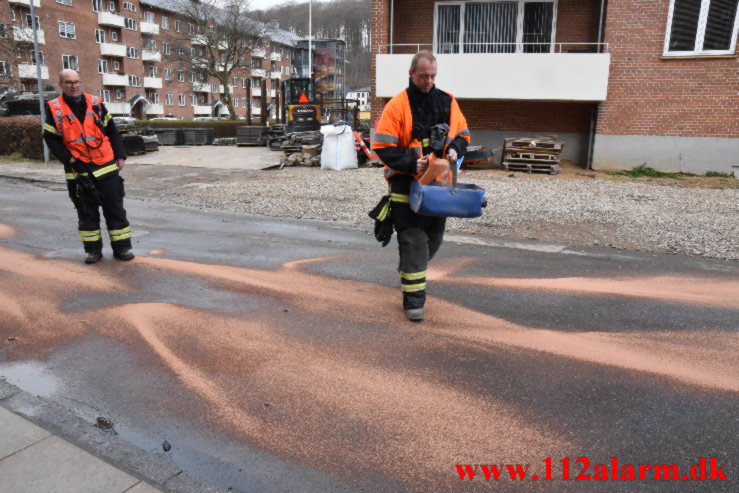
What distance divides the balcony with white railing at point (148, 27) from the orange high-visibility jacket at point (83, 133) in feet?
219

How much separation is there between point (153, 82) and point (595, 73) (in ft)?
201

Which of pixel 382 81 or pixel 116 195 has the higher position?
pixel 382 81

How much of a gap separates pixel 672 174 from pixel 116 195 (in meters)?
14.4

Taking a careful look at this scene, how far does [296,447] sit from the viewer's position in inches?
108

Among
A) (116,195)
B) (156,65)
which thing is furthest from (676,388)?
(156,65)

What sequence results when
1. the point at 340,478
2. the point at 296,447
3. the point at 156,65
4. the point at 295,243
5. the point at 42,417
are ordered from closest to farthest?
the point at 340,478 → the point at 296,447 → the point at 42,417 → the point at 295,243 → the point at 156,65

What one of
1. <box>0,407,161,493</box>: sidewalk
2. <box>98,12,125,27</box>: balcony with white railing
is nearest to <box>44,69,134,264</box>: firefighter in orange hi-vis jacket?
<box>0,407,161,493</box>: sidewalk

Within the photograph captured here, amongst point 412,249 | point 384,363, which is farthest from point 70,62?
point 384,363

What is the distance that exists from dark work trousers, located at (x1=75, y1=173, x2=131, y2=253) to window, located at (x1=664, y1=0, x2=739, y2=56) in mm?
14659

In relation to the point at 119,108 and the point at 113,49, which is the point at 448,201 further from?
the point at 113,49

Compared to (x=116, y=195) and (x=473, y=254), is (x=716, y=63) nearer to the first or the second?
(x=473, y=254)

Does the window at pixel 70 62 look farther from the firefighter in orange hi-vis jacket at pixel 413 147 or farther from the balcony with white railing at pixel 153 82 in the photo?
the firefighter in orange hi-vis jacket at pixel 413 147

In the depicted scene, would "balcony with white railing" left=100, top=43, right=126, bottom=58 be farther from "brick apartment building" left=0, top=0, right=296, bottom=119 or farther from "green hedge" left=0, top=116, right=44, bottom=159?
"green hedge" left=0, top=116, right=44, bottom=159

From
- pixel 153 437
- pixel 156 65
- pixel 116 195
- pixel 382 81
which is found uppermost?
pixel 156 65
